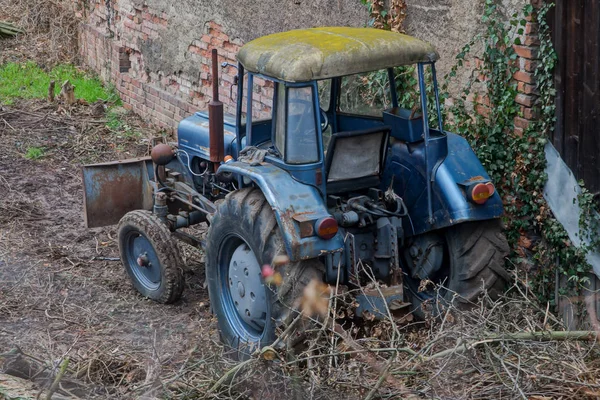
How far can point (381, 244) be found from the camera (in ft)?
18.3

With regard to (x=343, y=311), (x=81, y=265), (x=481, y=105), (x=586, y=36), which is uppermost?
(x=586, y=36)

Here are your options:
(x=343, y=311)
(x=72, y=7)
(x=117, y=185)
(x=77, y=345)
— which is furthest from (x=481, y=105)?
(x=72, y=7)

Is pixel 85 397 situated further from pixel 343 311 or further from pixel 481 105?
pixel 481 105

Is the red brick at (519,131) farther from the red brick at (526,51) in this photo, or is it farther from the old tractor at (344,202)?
the old tractor at (344,202)

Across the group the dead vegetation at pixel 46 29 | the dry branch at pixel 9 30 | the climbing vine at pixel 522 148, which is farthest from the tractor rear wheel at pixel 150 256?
→ the dry branch at pixel 9 30

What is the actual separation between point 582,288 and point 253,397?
266 centimetres

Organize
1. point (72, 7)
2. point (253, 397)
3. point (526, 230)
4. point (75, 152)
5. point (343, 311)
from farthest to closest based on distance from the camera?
point (72, 7), point (75, 152), point (526, 230), point (343, 311), point (253, 397)

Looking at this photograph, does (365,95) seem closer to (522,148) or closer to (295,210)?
(522,148)

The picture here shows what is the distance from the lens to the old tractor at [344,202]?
525cm

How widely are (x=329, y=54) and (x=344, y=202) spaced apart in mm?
986

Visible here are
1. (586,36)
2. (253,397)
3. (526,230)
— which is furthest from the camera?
(526,230)

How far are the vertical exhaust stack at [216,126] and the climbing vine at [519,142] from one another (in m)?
1.84

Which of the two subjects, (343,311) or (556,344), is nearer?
(556,344)

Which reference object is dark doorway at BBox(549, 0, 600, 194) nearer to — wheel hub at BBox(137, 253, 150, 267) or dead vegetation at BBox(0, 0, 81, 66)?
wheel hub at BBox(137, 253, 150, 267)
